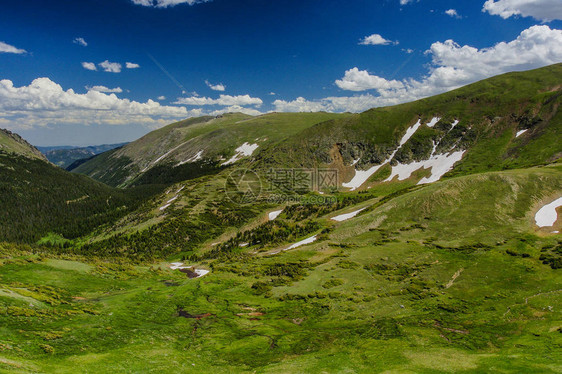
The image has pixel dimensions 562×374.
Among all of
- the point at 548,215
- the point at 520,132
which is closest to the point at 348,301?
the point at 548,215

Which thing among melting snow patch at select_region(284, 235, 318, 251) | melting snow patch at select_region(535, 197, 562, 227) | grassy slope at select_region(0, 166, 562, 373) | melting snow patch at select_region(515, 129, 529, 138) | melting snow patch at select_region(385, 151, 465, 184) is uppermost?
melting snow patch at select_region(515, 129, 529, 138)

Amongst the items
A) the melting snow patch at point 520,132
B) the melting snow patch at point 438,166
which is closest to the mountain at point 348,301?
the melting snow patch at point 438,166

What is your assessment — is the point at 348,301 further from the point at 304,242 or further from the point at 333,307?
the point at 304,242

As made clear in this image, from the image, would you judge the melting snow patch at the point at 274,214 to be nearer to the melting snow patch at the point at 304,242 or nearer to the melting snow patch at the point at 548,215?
the melting snow patch at the point at 304,242

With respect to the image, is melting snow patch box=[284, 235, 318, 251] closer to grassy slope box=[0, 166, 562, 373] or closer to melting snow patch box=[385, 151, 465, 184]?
grassy slope box=[0, 166, 562, 373]

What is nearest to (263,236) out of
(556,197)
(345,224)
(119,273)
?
(345,224)

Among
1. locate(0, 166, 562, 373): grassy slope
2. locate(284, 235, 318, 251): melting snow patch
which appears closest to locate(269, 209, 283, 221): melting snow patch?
locate(284, 235, 318, 251): melting snow patch
